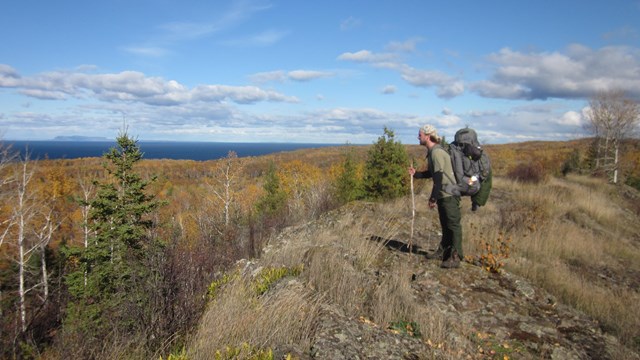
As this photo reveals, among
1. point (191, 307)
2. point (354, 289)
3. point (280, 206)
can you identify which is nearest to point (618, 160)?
point (280, 206)

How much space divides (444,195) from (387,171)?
11.8m

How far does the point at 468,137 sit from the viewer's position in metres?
5.40

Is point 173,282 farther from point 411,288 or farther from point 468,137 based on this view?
point 468,137

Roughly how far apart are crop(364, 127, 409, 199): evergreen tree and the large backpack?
11.4m

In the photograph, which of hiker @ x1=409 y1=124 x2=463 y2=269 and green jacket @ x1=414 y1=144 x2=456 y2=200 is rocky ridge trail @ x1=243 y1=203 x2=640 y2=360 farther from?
green jacket @ x1=414 y1=144 x2=456 y2=200

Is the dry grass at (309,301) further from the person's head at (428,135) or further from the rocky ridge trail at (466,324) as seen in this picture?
the person's head at (428,135)

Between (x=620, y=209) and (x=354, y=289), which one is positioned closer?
(x=354, y=289)

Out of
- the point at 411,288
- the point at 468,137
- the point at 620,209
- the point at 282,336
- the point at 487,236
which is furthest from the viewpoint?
the point at 620,209

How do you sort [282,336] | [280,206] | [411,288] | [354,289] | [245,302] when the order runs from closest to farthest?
[282,336], [245,302], [354,289], [411,288], [280,206]

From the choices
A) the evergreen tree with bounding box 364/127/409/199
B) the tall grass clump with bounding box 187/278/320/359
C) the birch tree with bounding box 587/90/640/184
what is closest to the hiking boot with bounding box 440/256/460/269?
the tall grass clump with bounding box 187/278/320/359

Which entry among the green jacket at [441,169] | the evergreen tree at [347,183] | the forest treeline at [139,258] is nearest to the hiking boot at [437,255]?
the green jacket at [441,169]

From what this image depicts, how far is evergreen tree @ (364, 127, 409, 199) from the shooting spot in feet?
55.5

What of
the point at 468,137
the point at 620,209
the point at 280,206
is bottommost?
the point at 280,206

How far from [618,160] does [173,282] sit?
32888 mm
